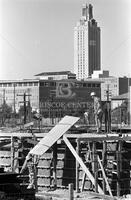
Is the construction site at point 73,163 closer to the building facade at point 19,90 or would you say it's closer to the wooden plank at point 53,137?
the wooden plank at point 53,137

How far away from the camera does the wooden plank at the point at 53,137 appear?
2435cm

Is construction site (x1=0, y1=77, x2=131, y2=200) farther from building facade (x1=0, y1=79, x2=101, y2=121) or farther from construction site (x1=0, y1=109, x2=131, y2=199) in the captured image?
building facade (x1=0, y1=79, x2=101, y2=121)

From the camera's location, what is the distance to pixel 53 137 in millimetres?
24984

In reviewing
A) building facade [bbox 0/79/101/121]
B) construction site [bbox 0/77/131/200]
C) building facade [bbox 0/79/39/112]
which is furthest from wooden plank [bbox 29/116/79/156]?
building facade [bbox 0/79/39/112]

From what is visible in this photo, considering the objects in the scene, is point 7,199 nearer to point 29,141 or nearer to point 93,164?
point 93,164

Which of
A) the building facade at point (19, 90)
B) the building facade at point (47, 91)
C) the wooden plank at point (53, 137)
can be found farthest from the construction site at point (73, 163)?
the building facade at point (19, 90)

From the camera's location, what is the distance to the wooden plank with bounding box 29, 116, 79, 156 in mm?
24355

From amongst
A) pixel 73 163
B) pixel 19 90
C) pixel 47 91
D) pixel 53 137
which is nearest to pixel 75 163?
pixel 73 163

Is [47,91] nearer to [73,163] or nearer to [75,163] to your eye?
[73,163]

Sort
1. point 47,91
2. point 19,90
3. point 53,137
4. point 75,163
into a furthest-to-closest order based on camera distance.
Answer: point 19,90 → point 47,91 → point 75,163 → point 53,137


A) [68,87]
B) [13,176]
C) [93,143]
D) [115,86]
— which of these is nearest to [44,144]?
[93,143]

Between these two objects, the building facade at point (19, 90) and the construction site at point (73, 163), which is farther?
the building facade at point (19, 90)

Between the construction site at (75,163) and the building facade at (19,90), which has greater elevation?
the building facade at (19,90)

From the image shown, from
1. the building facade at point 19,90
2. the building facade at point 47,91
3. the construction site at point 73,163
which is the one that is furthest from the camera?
the building facade at point 19,90
